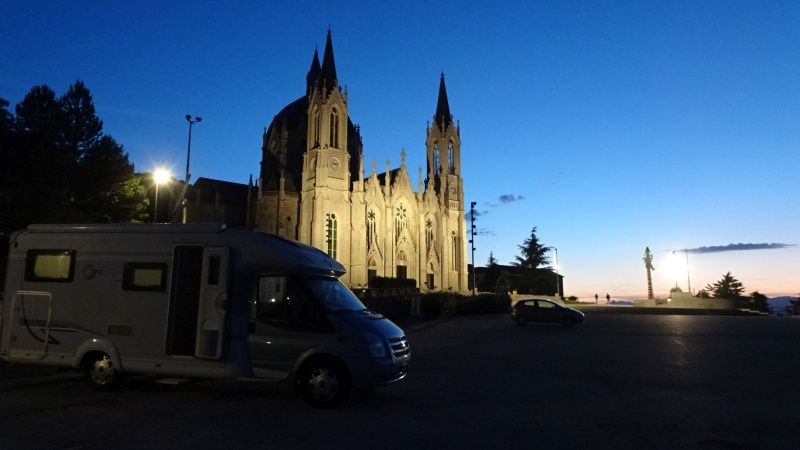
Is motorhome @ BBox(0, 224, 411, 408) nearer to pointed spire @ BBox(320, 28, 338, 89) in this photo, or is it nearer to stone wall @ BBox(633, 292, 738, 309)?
stone wall @ BBox(633, 292, 738, 309)

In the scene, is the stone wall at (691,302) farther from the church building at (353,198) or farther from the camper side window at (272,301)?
the camper side window at (272,301)

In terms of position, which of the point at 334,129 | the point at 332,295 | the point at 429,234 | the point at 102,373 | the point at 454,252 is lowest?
the point at 102,373

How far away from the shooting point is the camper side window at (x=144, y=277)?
8.13 meters

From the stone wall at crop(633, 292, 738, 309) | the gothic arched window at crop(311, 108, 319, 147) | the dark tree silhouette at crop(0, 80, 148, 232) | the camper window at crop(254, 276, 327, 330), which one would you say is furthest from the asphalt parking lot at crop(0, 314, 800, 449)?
the gothic arched window at crop(311, 108, 319, 147)

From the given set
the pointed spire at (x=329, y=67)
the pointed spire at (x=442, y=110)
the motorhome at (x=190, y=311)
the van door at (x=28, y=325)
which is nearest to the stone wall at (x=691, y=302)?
the pointed spire at (x=442, y=110)

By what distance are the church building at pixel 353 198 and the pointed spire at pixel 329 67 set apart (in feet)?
0.41

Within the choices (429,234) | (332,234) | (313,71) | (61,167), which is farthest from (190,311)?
(313,71)

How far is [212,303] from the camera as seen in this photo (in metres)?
7.77

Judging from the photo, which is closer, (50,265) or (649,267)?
(50,265)

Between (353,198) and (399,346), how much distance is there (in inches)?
1873

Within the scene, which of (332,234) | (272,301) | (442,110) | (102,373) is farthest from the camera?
(442,110)

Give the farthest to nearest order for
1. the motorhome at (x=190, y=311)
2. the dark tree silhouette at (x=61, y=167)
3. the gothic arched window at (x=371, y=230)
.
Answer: the gothic arched window at (x=371, y=230) → the dark tree silhouette at (x=61, y=167) → the motorhome at (x=190, y=311)

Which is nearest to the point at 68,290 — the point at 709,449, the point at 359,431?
the point at 359,431

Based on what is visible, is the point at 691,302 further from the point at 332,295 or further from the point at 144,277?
the point at 144,277
